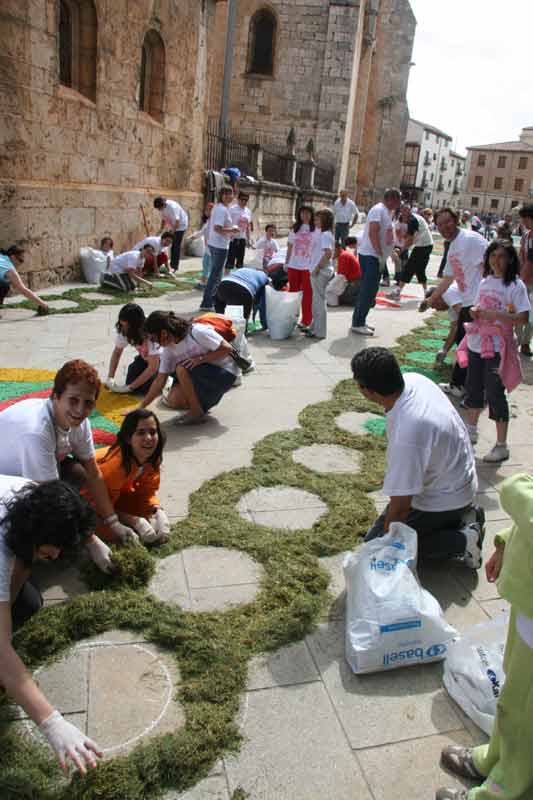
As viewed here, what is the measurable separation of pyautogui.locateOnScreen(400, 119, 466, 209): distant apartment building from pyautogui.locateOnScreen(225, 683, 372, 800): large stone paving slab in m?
65.8

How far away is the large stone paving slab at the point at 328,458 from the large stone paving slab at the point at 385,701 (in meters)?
1.89

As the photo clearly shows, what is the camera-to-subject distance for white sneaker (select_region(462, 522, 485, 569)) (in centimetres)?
308

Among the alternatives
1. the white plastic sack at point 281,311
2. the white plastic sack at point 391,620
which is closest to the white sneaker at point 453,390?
the white plastic sack at point 281,311

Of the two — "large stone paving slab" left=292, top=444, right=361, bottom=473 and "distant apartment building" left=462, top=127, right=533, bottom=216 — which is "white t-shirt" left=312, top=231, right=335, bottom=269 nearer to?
"large stone paving slab" left=292, top=444, right=361, bottom=473

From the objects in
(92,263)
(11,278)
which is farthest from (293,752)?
(92,263)

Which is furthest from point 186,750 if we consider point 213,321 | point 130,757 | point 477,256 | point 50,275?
point 50,275

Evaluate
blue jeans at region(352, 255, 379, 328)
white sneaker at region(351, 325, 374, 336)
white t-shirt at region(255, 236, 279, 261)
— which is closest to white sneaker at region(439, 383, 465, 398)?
blue jeans at region(352, 255, 379, 328)


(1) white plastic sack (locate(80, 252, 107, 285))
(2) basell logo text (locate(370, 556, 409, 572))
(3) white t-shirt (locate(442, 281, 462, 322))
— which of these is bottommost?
(2) basell logo text (locate(370, 556, 409, 572))

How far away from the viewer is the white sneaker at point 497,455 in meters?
4.74

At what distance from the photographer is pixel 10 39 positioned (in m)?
8.28

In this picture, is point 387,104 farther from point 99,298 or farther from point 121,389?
point 121,389

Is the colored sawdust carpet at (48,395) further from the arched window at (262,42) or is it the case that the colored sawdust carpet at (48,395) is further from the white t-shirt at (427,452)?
the arched window at (262,42)

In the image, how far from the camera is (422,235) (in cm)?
1134

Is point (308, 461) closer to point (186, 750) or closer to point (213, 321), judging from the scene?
point (213, 321)
